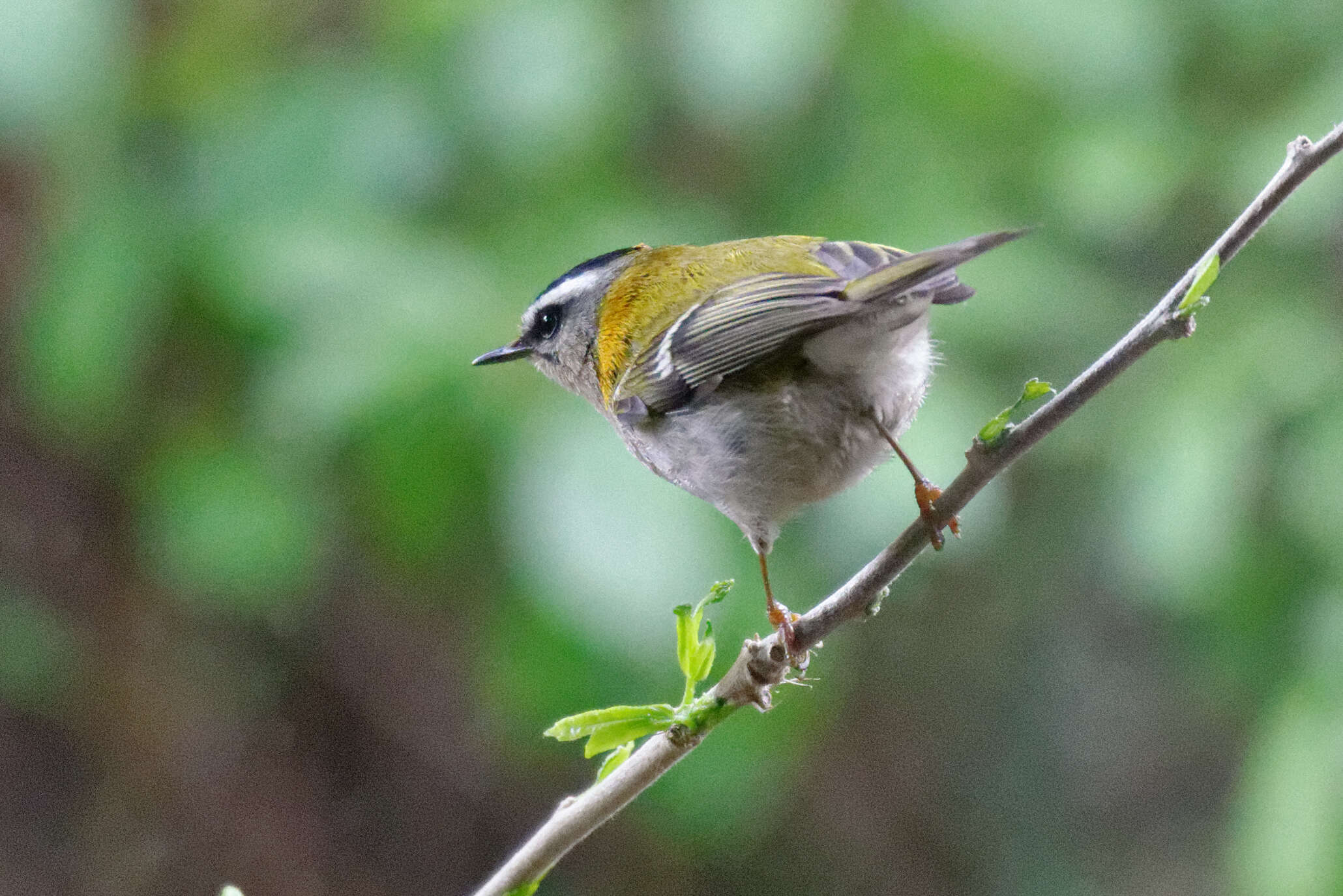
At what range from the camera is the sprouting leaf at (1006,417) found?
1297 millimetres

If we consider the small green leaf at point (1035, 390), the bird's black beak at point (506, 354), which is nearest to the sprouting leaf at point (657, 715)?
the small green leaf at point (1035, 390)

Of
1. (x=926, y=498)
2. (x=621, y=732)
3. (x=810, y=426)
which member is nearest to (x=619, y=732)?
(x=621, y=732)

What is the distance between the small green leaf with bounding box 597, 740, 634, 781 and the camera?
4.55ft

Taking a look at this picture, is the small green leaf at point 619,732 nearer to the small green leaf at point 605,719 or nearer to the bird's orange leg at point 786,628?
the small green leaf at point 605,719

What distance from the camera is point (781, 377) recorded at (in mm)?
2086

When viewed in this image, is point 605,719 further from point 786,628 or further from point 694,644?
point 786,628

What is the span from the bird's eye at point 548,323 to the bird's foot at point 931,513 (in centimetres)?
95

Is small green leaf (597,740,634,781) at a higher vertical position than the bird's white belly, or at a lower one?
lower

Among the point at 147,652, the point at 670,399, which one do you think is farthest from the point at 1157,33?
the point at 147,652

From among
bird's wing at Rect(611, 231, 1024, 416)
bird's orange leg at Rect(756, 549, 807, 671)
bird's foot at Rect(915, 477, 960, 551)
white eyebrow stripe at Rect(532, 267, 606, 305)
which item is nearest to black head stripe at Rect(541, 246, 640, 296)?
white eyebrow stripe at Rect(532, 267, 606, 305)

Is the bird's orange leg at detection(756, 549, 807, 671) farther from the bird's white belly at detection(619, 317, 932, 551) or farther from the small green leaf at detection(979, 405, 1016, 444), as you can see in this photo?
the small green leaf at detection(979, 405, 1016, 444)

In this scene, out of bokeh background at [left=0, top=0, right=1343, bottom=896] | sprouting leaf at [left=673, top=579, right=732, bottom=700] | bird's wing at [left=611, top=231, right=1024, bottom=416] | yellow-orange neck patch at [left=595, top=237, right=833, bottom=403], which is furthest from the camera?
bokeh background at [left=0, top=0, right=1343, bottom=896]

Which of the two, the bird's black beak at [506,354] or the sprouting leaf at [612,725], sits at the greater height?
the bird's black beak at [506,354]

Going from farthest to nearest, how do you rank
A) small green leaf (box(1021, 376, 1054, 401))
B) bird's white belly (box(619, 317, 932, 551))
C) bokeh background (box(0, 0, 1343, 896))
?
bokeh background (box(0, 0, 1343, 896)), bird's white belly (box(619, 317, 932, 551)), small green leaf (box(1021, 376, 1054, 401))
